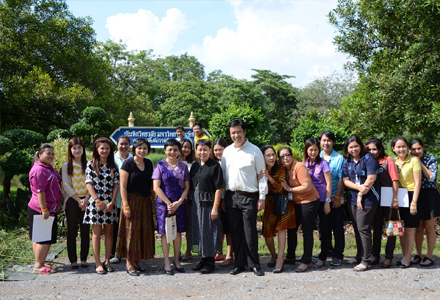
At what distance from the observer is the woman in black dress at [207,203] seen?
16.2ft

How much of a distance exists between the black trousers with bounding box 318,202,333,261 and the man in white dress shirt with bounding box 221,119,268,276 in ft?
3.15

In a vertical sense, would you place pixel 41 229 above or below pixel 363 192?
below

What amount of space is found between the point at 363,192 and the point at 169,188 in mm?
2506

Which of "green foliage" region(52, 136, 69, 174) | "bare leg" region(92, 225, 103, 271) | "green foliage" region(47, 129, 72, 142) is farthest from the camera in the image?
"green foliage" region(47, 129, 72, 142)

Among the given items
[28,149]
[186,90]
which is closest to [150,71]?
[186,90]

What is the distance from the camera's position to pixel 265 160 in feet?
16.9

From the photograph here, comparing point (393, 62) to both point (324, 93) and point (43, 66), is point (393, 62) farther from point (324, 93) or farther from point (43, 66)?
point (324, 93)

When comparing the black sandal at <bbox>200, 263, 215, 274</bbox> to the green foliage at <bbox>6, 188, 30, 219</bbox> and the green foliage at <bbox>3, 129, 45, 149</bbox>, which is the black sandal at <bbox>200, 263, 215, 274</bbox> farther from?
the green foliage at <bbox>3, 129, 45, 149</bbox>

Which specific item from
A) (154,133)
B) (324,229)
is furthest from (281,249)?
(154,133)

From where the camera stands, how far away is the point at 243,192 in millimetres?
4883

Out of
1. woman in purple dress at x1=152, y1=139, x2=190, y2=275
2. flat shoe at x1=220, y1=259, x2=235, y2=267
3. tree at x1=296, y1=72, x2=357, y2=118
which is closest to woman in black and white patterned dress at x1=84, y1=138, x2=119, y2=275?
woman in purple dress at x1=152, y1=139, x2=190, y2=275

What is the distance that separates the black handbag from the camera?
16.4ft

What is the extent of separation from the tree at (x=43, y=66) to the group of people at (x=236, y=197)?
345 inches

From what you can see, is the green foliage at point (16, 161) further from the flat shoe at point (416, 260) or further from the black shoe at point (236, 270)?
the flat shoe at point (416, 260)
